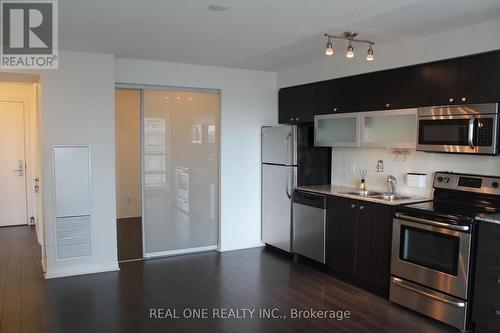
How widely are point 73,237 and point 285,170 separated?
2.64 meters

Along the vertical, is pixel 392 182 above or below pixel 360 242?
above

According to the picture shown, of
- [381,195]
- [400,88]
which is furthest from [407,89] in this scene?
[381,195]

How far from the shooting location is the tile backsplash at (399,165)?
371 centimetres

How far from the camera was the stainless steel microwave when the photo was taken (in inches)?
130

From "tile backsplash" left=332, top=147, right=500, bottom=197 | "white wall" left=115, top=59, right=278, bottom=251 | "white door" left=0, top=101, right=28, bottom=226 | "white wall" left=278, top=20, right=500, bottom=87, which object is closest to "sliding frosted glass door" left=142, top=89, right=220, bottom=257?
"white wall" left=115, top=59, right=278, bottom=251

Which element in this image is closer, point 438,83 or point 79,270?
point 438,83

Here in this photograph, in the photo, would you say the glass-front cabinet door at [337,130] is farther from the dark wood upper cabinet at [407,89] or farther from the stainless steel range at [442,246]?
the stainless steel range at [442,246]

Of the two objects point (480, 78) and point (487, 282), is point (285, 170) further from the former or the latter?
point (487, 282)

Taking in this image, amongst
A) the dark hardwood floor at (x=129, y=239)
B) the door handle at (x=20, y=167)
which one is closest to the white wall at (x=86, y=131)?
the dark hardwood floor at (x=129, y=239)

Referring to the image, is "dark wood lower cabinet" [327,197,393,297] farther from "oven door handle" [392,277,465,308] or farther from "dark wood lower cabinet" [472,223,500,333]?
"dark wood lower cabinet" [472,223,500,333]

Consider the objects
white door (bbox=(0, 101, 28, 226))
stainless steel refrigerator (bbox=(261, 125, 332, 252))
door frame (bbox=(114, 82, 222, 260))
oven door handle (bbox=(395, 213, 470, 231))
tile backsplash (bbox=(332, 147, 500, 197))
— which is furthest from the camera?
white door (bbox=(0, 101, 28, 226))

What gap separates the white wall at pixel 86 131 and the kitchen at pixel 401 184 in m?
2.10

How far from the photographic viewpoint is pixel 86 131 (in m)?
4.53

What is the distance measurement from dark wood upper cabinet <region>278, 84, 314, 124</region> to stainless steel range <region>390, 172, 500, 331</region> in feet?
6.01
